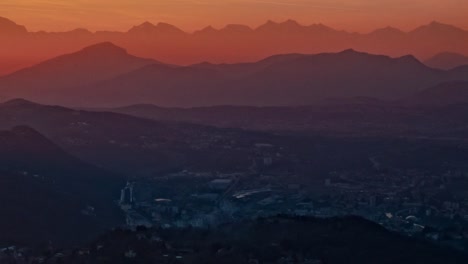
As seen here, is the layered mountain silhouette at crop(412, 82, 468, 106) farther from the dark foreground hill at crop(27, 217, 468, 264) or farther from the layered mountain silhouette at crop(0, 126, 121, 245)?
the dark foreground hill at crop(27, 217, 468, 264)

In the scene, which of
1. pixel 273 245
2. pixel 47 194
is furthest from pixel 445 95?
pixel 273 245

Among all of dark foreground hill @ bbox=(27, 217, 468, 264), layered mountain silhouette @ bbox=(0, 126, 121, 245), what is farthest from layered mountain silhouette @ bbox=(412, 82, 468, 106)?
dark foreground hill @ bbox=(27, 217, 468, 264)

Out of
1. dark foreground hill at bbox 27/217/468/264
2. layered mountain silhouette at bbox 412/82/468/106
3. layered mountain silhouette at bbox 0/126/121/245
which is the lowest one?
dark foreground hill at bbox 27/217/468/264

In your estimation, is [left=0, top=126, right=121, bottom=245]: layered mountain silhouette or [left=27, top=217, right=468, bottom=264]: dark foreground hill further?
[left=0, top=126, right=121, bottom=245]: layered mountain silhouette

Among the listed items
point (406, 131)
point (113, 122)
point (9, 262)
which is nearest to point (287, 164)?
point (113, 122)

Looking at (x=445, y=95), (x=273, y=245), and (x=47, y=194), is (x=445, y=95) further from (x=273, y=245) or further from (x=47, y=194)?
(x=273, y=245)

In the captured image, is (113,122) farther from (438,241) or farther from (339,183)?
(438,241)
